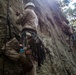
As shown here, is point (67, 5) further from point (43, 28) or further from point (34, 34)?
point (34, 34)

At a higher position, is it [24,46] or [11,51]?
[24,46]

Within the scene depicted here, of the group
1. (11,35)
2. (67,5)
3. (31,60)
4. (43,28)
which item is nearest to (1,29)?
(11,35)

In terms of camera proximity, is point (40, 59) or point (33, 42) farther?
point (40, 59)

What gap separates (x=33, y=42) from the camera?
5262mm

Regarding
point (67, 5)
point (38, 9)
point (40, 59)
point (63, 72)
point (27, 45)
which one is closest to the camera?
point (27, 45)

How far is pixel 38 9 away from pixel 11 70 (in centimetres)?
586

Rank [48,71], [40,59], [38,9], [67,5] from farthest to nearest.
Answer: [67,5] → [38,9] → [48,71] → [40,59]

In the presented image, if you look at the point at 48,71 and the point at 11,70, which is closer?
the point at 11,70

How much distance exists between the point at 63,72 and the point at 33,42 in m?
4.48

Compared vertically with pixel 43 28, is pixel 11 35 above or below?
below

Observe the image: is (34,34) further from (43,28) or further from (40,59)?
(43,28)

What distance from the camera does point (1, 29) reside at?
18.5 feet

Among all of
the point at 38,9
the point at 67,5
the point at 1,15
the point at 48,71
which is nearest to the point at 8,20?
the point at 1,15

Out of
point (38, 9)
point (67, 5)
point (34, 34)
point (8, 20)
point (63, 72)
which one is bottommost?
point (63, 72)
